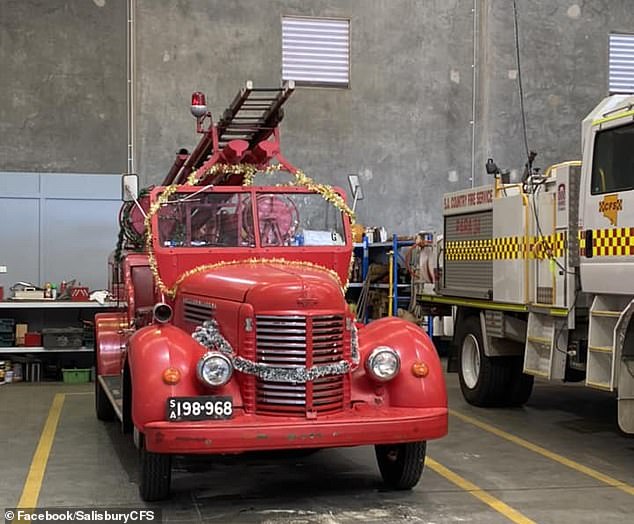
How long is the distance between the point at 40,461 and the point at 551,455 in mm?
3978

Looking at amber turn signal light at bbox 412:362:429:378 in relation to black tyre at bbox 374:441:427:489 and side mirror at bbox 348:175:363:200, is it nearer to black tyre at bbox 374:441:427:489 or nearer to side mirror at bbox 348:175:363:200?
black tyre at bbox 374:441:427:489

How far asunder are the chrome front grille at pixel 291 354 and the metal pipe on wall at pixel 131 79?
8973mm

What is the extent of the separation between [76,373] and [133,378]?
661 centimetres

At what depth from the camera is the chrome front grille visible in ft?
16.7

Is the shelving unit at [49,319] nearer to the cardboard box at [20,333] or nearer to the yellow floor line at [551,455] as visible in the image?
the cardboard box at [20,333]

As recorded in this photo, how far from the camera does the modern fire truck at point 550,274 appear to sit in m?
6.49

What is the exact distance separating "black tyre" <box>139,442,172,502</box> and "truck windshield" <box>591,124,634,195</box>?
3820 mm

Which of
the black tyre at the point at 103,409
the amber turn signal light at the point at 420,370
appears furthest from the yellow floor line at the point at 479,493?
the black tyre at the point at 103,409

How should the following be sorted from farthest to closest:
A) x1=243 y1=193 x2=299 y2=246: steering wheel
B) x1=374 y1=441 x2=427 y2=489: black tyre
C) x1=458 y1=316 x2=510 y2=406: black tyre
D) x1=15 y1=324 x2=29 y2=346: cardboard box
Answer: x1=15 y1=324 x2=29 y2=346: cardboard box → x1=458 y1=316 x2=510 y2=406: black tyre → x1=243 y1=193 x2=299 y2=246: steering wheel → x1=374 y1=441 x2=427 y2=489: black tyre

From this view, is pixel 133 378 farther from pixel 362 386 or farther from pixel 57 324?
pixel 57 324

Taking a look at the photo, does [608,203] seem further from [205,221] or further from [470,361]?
[470,361]

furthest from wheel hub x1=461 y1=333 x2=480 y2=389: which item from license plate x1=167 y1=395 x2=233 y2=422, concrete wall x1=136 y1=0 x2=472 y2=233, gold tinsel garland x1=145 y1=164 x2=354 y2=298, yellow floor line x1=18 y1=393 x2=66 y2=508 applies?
concrete wall x1=136 y1=0 x2=472 y2=233

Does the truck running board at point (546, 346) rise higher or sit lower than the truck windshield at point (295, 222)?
lower

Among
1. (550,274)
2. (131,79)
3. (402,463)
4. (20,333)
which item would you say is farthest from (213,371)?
(131,79)
